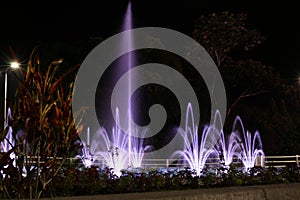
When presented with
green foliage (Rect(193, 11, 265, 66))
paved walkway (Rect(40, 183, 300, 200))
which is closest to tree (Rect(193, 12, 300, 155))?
green foliage (Rect(193, 11, 265, 66))

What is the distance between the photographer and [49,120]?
543 centimetres

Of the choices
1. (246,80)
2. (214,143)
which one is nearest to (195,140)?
(214,143)

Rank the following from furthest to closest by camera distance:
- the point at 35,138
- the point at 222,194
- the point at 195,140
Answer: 1. the point at 195,140
2. the point at 35,138
3. the point at 222,194

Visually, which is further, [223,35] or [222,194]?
[223,35]

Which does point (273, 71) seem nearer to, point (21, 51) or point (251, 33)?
point (251, 33)

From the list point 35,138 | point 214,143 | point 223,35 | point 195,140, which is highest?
point 223,35

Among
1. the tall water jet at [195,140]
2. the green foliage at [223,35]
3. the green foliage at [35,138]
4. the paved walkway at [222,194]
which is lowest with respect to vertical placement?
the paved walkway at [222,194]

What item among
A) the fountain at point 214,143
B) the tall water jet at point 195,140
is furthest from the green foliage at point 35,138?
the tall water jet at point 195,140

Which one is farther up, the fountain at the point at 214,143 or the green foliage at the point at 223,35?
the green foliage at the point at 223,35

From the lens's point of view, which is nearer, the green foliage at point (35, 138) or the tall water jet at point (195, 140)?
the green foliage at point (35, 138)

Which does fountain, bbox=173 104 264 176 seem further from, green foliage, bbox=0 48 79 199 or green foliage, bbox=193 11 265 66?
green foliage, bbox=0 48 79 199

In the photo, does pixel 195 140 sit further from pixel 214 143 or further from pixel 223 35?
pixel 223 35

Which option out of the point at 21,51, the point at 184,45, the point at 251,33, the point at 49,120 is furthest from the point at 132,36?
the point at 49,120

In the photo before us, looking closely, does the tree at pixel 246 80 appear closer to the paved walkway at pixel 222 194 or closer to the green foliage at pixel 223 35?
the green foliage at pixel 223 35
